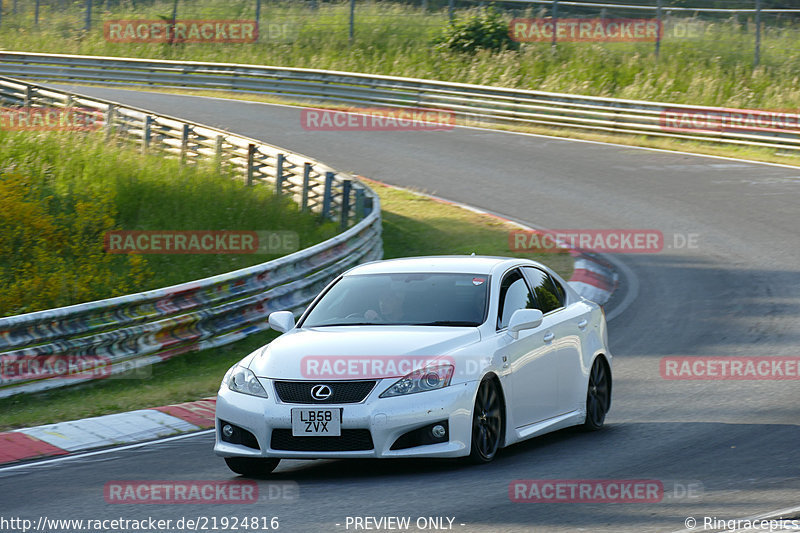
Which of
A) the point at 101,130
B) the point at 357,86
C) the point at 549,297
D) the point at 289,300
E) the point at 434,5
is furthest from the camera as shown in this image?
the point at 434,5

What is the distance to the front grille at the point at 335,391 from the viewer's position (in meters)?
7.43

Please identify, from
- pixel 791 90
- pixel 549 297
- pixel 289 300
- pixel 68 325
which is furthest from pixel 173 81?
pixel 549 297

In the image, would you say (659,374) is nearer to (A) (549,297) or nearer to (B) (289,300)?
(A) (549,297)

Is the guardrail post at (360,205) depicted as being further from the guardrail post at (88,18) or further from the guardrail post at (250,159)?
the guardrail post at (88,18)

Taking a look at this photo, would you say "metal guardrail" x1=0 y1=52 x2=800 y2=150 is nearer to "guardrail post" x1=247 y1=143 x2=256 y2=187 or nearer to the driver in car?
"guardrail post" x1=247 y1=143 x2=256 y2=187

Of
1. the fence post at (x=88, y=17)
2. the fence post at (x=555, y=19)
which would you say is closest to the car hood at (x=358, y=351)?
the fence post at (x=555, y=19)

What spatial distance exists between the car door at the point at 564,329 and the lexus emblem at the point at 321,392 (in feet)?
7.15

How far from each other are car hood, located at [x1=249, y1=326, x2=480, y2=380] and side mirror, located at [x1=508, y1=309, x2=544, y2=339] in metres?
0.31

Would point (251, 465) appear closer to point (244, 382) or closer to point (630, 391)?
point (244, 382)

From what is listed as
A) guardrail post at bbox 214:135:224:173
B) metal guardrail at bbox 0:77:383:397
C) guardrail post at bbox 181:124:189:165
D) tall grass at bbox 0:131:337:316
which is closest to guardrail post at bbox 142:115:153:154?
guardrail post at bbox 181:124:189:165

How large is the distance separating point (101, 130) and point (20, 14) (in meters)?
28.8

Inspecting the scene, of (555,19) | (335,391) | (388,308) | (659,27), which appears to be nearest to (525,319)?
(388,308)

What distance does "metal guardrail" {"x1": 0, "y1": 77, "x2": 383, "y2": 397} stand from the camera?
35.9 ft

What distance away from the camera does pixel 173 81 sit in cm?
3862
